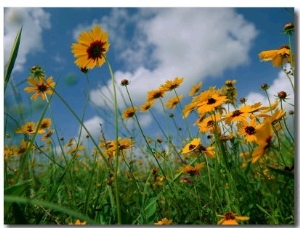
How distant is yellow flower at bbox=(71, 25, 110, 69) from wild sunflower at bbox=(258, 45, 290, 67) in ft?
1.32

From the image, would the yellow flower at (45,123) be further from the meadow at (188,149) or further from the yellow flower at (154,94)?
the yellow flower at (154,94)

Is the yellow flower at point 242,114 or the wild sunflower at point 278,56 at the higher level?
the wild sunflower at point 278,56

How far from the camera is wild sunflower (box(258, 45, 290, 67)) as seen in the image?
0.98 m

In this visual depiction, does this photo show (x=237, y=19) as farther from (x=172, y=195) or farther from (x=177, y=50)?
(x=172, y=195)

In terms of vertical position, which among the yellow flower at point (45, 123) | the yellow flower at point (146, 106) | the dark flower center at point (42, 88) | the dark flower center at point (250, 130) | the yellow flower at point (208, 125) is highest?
the dark flower center at point (42, 88)

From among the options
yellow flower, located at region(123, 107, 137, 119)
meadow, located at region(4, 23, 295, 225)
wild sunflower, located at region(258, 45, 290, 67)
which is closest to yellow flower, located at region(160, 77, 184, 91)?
meadow, located at region(4, 23, 295, 225)

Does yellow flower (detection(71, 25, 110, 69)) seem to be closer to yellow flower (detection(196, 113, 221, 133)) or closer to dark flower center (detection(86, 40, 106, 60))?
dark flower center (detection(86, 40, 106, 60))

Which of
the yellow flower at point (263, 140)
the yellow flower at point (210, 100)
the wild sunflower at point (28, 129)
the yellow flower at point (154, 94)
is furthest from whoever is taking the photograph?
the yellow flower at point (154, 94)

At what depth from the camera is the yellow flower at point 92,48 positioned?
908 mm

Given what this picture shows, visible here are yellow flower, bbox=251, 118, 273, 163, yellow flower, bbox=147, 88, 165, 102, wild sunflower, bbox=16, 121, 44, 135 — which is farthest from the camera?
yellow flower, bbox=147, 88, 165, 102

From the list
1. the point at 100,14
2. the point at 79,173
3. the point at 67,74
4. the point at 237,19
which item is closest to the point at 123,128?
the point at 67,74

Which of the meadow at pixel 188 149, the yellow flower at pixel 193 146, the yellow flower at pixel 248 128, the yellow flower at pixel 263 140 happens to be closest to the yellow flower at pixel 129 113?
the meadow at pixel 188 149

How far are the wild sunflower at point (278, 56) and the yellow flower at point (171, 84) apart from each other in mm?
232

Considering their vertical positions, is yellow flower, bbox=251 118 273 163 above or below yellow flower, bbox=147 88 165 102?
below
